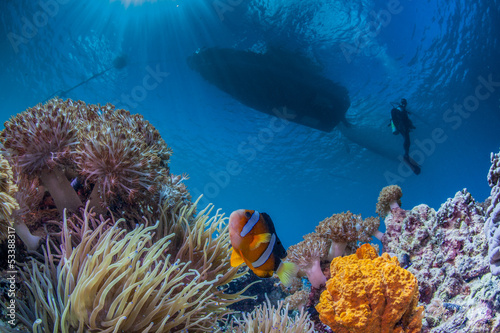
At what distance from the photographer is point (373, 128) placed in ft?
89.4

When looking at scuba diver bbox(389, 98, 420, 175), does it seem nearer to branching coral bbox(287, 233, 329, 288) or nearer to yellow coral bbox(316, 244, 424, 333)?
branching coral bbox(287, 233, 329, 288)

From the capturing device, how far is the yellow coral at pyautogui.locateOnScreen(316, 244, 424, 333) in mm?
2135

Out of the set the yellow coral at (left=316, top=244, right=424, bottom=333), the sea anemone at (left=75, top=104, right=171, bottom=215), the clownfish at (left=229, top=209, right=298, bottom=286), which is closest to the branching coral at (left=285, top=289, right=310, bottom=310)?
the yellow coral at (left=316, top=244, right=424, bottom=333)

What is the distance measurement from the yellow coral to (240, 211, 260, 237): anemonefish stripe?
107cm

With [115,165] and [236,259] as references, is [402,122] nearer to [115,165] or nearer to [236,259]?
[236,259]

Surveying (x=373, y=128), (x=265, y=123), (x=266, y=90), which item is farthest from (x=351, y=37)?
(x=373, y=128)

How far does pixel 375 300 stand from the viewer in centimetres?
214

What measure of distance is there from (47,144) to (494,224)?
4.45 metres

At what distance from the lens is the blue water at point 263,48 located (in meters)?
14.7

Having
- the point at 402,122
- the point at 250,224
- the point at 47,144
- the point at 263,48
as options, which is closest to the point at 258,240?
the point at 250,224

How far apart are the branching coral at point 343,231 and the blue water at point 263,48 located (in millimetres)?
13004

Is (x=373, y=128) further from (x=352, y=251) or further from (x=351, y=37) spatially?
(x=352, y=251)

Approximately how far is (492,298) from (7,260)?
4090mm

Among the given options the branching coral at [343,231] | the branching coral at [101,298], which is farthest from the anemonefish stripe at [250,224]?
the branching coral at [343,231]
